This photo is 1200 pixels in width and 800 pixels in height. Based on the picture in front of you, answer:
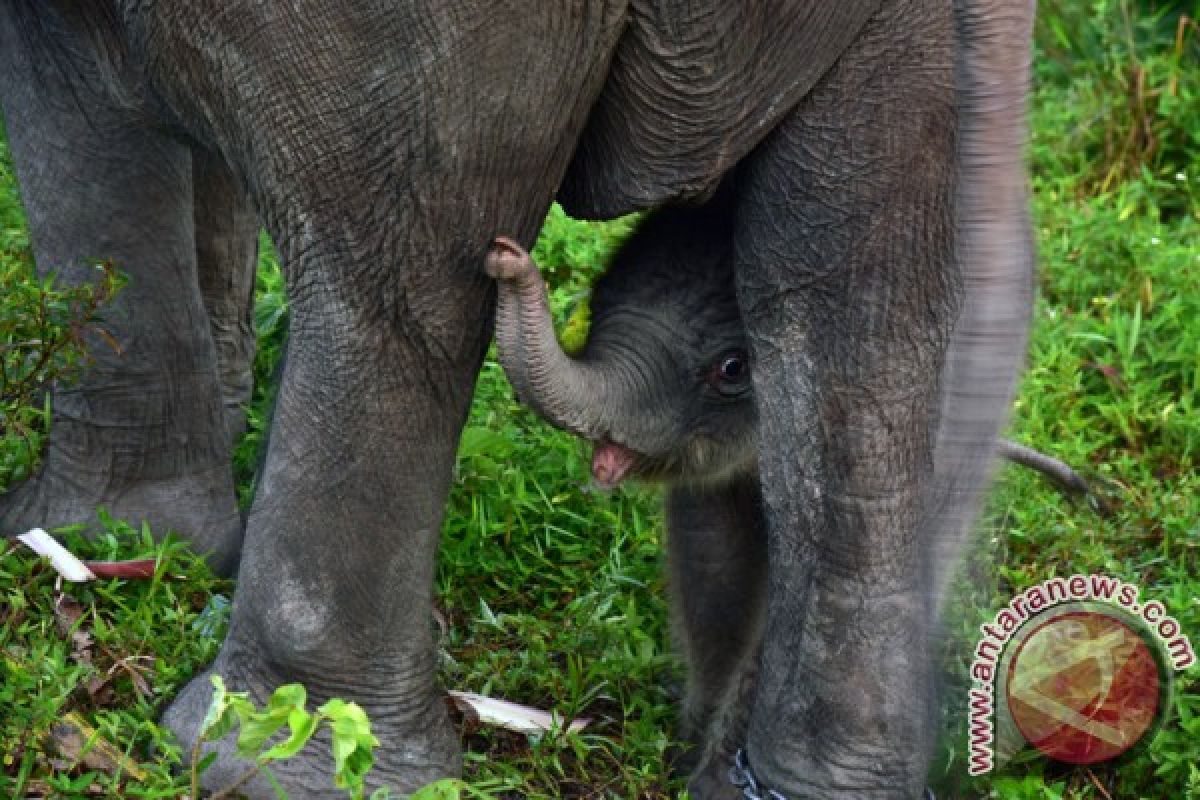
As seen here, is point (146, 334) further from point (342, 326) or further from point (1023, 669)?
point (1023, 669)

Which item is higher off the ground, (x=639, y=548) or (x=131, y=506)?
(x=131, y=506)

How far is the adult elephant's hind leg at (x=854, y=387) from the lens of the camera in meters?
3.06

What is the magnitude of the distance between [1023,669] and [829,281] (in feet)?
3.32

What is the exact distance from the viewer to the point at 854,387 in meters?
3.19

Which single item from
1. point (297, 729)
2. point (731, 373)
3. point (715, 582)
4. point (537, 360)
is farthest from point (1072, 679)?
point (297, 729)

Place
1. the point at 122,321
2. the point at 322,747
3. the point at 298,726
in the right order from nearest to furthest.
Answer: the point at 298,726 → the point at 322,747 → the point at 122,321

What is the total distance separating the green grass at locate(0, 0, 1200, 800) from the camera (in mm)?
3654

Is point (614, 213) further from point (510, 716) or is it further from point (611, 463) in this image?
point (510, 716)

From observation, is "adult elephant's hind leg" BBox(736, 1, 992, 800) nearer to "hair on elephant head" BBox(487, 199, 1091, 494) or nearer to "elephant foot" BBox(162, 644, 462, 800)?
"hair on elephant head" BBox(487, 199, 1091, 494)

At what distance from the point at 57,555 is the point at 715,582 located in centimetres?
116

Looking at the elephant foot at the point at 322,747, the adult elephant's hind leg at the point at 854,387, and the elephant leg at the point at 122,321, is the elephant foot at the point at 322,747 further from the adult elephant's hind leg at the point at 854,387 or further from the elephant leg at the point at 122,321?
the elephant leg at the point at 122,321

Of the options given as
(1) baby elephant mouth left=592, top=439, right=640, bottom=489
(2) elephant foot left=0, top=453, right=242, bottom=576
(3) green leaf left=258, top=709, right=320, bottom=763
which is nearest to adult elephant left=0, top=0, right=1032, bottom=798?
(1) baby elephant mouth left=592, top=439, right=640, bottom=489

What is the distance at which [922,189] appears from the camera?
3.09 meters

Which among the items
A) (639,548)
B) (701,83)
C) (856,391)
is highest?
(701,83)
